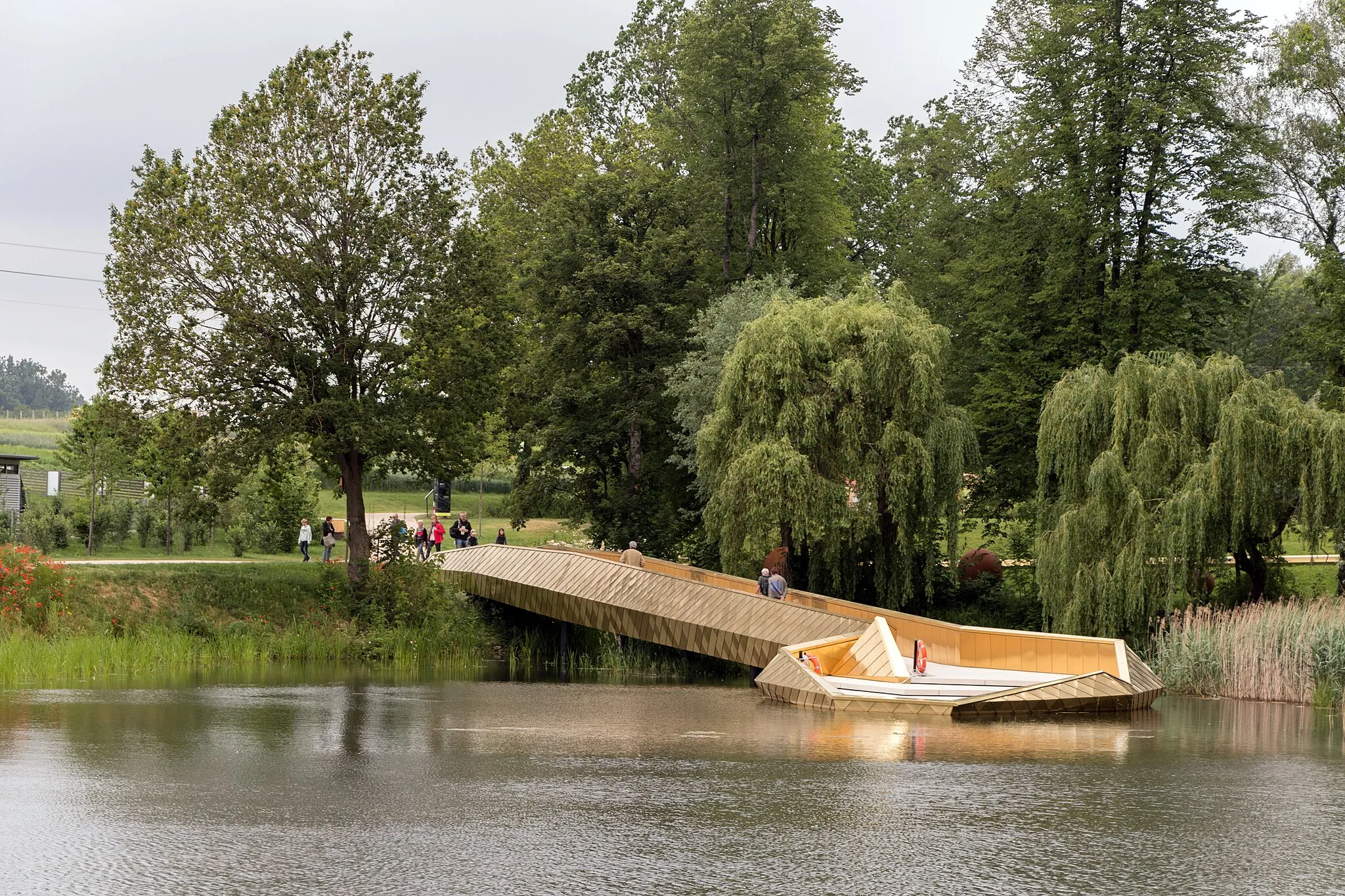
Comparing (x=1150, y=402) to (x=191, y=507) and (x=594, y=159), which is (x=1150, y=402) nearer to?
(x=191, y=507)

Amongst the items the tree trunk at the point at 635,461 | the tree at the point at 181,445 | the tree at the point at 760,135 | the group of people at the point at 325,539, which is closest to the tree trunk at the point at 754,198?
the tree at the point at 760,135

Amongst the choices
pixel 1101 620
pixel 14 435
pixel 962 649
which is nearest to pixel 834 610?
pixel 962 649

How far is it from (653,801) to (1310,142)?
33.2 m

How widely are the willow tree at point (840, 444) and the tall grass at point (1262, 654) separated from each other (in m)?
7.39

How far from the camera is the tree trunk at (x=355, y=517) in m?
34.7

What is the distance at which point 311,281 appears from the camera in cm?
3288

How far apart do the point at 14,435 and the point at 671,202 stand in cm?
8951

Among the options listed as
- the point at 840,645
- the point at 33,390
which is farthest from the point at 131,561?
the point at 33,390

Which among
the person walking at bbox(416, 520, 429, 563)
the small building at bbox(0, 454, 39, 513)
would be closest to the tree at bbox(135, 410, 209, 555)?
the person walking at bbox(416, 520, 429, 563)

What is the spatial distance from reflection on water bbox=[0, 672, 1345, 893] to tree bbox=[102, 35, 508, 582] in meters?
12.3

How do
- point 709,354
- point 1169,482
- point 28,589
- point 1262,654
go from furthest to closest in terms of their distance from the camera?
point 709,354
point 28,589
point 1169,482
point 1262,654

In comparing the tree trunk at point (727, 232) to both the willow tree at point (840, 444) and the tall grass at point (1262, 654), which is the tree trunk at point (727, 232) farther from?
the tall grass at point (1262, 654)

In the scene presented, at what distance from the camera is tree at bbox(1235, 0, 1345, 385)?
3528 centimetres

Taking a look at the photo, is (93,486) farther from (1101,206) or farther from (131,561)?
(1101,206)
